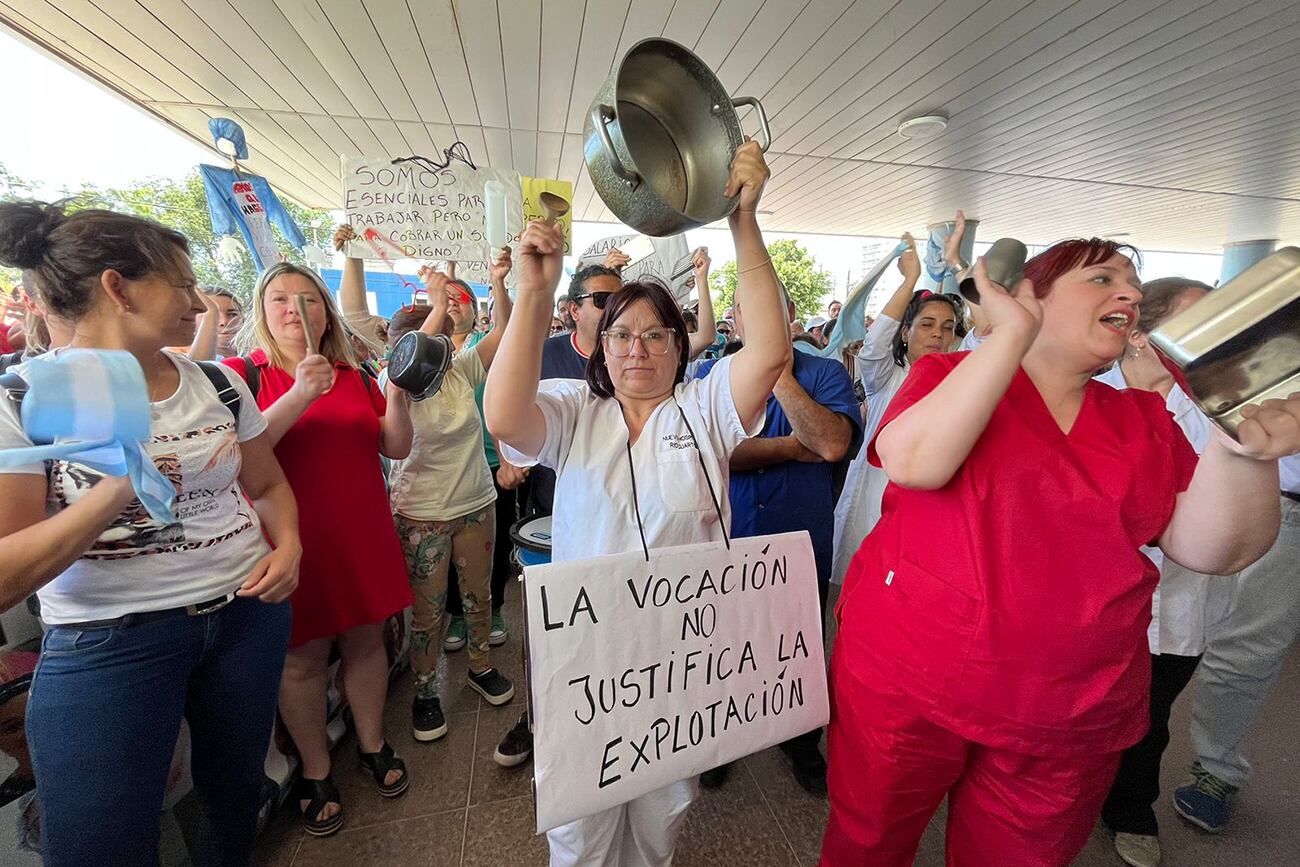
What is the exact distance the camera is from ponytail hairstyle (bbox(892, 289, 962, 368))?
2.56m

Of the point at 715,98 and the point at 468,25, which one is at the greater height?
the point at 468,25

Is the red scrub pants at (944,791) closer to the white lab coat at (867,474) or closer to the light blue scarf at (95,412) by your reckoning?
the white lab coat at (867,474)

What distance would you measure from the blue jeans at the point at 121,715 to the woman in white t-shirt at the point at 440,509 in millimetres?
856

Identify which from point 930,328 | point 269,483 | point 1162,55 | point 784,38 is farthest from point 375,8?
point 1162,55

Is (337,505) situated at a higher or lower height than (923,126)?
lower

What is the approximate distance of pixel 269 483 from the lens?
1.45m

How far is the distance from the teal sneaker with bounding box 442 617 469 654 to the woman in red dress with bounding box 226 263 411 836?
96cm

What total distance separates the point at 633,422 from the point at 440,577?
1.39 meters

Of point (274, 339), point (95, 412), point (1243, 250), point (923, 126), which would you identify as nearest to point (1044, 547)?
point (95, 412)

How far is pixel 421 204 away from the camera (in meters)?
2.52

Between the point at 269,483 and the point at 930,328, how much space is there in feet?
8.95

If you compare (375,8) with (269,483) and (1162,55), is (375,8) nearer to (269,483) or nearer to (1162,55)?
(269,483)

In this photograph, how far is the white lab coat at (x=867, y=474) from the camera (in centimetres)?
244

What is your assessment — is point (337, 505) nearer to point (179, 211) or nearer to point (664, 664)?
point (664, 664)
